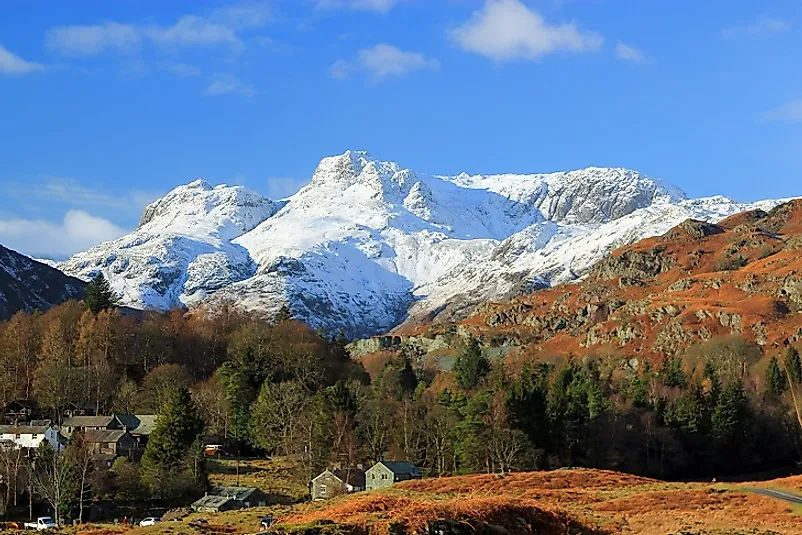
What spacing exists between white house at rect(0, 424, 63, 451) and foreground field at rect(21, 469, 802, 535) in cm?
4303

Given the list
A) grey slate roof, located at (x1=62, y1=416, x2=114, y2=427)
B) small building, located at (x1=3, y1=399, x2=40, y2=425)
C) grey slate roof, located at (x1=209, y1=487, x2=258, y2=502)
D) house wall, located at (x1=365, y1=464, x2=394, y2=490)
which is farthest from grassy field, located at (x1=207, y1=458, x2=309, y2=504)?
small building, located at (x1=3, y1=399, x2=40, y2=425)

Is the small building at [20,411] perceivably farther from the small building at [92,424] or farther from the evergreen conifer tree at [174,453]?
the evergreen conifer tree at [174,453]

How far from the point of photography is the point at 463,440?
92.2 meters

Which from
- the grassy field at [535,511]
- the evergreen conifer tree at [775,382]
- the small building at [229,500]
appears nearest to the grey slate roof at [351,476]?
the grassy field at [535,511]

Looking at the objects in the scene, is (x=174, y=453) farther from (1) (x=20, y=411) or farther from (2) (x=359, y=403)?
(1) (x=20, y=411)

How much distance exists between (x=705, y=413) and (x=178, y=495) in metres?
64.8

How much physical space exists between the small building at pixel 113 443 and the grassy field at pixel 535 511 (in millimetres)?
17802

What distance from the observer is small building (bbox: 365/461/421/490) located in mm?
85500

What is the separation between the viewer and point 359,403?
10612 centimetres

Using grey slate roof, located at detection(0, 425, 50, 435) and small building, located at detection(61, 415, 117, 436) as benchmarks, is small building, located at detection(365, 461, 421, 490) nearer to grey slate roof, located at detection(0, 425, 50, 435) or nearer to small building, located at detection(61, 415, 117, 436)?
small building, located at detection(61, 415, 117, 436)

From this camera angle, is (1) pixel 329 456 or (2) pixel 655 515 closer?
(2) pixel 655 515

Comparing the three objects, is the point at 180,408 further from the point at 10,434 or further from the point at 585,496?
the point at 585,496

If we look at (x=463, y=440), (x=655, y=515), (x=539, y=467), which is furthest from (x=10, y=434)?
(x=655, y=515)

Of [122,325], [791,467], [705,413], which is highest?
[122,325]
